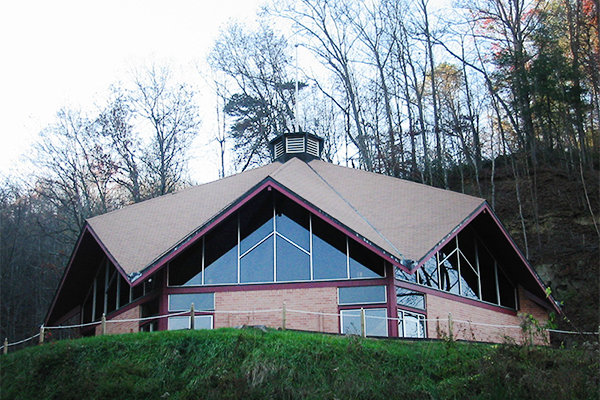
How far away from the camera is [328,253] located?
19891mm

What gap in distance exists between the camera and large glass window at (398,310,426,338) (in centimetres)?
1909

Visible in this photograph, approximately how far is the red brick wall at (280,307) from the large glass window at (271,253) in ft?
1.28

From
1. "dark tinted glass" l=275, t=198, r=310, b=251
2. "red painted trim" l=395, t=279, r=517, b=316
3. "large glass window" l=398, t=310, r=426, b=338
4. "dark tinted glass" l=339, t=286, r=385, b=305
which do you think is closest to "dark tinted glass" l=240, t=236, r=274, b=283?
"dark tinted glass" l=275, t=198, r=310, b=251

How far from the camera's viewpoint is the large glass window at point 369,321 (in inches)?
747

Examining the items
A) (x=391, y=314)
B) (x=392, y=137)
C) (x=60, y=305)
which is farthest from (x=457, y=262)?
(x=392, y=137)

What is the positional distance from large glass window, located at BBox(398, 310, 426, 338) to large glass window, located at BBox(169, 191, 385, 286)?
1464mm

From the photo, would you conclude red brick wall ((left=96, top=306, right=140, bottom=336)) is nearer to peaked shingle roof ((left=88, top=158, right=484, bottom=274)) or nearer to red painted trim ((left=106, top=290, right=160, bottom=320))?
red painted trim ((left=106, top=290, right=160, bottom=320))

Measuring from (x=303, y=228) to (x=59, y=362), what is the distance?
7680 mm

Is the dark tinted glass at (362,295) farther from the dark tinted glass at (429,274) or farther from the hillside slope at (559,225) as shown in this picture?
the hillside slope at (559,225)

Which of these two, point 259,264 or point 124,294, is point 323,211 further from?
point 124,294

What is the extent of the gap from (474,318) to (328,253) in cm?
525

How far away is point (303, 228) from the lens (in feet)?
66.3

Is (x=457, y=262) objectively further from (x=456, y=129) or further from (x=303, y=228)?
(x=456, y=129)

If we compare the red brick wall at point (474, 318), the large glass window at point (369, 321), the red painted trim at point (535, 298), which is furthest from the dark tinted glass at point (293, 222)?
the red painted trim at point (535, 298)
